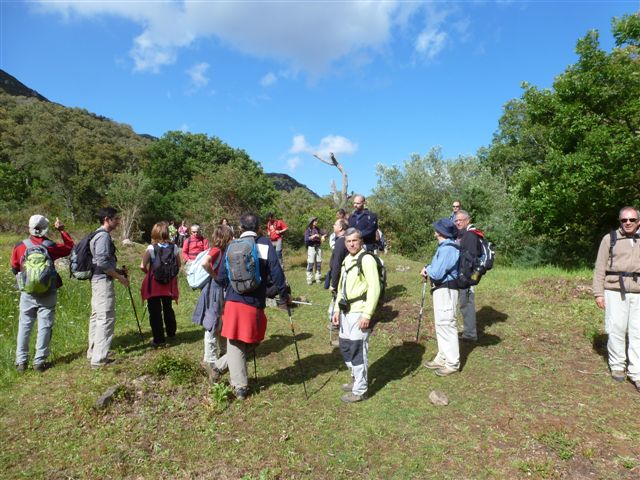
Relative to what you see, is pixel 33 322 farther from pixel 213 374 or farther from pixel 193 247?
pixel 193 247

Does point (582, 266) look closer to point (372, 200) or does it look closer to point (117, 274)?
point (117, 274)

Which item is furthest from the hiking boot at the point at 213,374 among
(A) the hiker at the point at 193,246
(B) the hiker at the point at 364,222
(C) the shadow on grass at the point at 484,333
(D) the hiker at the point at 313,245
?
(D) the hiker at the point at 313,245

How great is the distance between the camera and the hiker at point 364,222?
277 inches

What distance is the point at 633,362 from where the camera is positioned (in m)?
4.77

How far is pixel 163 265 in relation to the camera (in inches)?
243

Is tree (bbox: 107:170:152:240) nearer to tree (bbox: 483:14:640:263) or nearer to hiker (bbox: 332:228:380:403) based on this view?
tree (bbox: 483:14:640:263)

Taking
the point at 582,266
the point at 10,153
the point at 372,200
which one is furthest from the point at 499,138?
the point at 10,153

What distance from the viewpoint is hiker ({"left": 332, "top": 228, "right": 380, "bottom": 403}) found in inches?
171

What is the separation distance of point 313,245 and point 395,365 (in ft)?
20.4

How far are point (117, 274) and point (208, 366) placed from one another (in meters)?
1.87

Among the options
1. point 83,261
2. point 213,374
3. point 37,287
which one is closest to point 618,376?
point 213,374

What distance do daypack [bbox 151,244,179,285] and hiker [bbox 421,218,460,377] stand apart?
4.07 metres

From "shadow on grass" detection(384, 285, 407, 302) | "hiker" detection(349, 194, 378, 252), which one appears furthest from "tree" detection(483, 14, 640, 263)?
"hiker" detection(349, 194, 378, 252)

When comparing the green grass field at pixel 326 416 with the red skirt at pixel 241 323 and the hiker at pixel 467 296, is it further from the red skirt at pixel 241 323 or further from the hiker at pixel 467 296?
the red skirt at pixel 241 323
